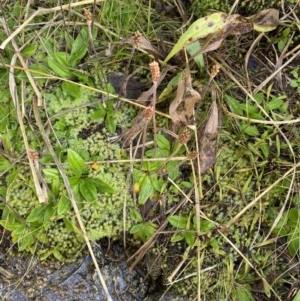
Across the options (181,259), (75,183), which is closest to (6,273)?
(75,183)

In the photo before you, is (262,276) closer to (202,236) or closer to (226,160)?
(202,236)

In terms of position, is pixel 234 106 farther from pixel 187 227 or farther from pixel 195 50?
pixel 187 227

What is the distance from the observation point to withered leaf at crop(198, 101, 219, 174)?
163 cm

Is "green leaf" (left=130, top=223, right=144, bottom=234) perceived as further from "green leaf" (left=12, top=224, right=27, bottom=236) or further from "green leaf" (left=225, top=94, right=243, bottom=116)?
"green leaf" (left=225, top=94, right=243, bottom=116)

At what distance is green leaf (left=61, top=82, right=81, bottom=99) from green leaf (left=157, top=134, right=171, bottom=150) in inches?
13.0

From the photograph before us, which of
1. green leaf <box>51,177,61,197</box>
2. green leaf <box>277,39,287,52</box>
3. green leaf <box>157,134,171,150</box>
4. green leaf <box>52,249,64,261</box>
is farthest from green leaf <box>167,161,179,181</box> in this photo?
green leaf <box>277,39,287,52</box>

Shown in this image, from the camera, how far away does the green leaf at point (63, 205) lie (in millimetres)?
1564

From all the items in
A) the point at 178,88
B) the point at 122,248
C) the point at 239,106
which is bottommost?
the point at 122,248

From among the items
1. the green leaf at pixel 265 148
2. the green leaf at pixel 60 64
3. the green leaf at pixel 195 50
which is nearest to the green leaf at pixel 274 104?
the green leaf at pixel 265 148

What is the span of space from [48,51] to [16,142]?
356mm

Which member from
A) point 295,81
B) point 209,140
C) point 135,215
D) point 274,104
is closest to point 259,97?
point 274,104

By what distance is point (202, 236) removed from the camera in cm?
165

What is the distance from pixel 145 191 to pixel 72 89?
0.45 metres

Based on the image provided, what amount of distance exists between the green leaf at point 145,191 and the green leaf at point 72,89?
1.30 ft
